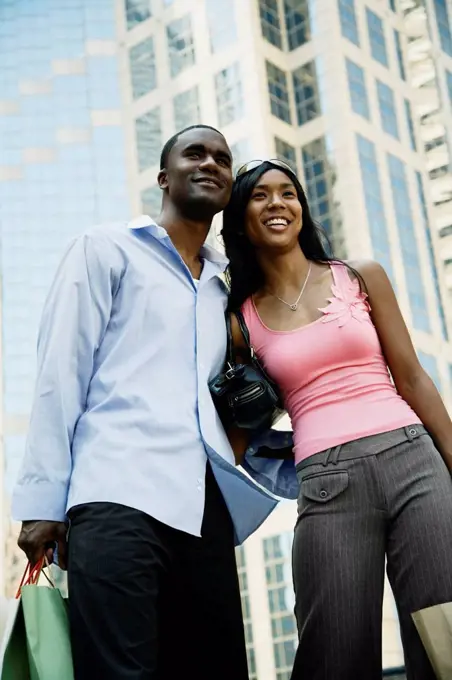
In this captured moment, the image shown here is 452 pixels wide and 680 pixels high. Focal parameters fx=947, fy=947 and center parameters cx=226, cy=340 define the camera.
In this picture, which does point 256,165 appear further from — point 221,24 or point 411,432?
point 221,24

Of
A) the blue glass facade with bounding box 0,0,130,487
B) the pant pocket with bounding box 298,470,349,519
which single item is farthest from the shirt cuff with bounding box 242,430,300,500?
the blue glass facade with bounding box 0,0,130,487

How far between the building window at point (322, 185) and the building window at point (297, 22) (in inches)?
217

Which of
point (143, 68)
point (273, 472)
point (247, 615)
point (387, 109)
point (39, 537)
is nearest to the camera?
point (39, 537)

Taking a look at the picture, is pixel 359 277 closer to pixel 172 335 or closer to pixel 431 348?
pixel 172 335

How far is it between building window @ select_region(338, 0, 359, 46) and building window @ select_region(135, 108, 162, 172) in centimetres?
911

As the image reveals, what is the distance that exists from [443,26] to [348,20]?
621 centimetres

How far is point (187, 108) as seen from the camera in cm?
4216

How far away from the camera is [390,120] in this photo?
41531mm

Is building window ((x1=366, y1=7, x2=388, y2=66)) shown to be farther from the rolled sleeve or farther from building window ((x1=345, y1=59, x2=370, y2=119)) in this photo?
the rolled sleeve

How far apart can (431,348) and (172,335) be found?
122 feet

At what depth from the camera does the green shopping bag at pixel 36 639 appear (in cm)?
196

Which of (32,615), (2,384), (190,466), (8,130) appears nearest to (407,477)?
(190,466)

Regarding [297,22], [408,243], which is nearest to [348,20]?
[297,22]

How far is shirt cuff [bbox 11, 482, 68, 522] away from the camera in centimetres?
211
